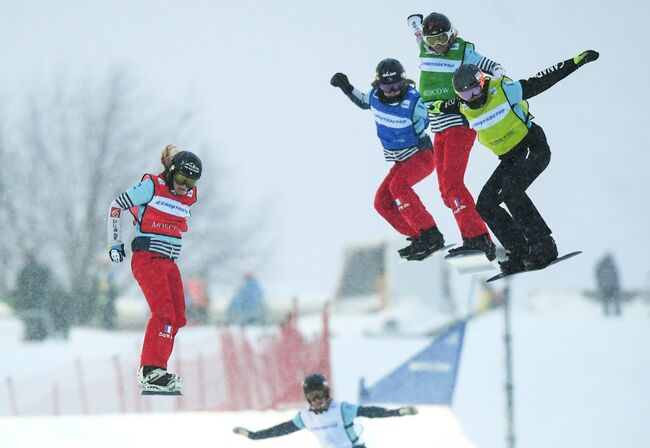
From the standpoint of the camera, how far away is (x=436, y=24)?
8797 millimetres

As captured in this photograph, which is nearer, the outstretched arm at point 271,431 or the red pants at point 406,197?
the red pants at point 406,197

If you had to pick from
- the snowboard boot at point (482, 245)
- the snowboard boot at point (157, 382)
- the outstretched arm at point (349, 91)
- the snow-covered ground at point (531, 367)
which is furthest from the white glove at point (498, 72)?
the snow-covered ground at point (531, 367)

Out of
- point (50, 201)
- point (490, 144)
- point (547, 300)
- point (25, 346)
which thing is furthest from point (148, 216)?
Answer: point (547, 300)

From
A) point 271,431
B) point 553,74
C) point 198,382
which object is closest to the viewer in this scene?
point 553,74

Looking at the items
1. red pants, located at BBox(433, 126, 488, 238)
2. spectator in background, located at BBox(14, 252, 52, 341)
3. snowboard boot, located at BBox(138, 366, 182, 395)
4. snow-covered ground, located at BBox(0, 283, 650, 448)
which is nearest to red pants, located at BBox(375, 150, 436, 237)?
red pants, located at BBox(433, 126, 488, 238)

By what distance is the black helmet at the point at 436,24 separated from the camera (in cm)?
880

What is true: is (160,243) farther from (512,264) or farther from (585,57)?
(585,57)

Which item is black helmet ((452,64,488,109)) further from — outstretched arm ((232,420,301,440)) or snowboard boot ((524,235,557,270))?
outstretched arm ((232,420,301,440))

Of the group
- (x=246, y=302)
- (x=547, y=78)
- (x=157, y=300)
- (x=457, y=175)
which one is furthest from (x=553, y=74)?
(x=246, y=302)

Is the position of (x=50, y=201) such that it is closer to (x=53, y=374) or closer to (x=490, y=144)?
(x=53, y=374)

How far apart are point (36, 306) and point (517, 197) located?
18872 millimetres

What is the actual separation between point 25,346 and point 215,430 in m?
12.1

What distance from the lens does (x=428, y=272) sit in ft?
113

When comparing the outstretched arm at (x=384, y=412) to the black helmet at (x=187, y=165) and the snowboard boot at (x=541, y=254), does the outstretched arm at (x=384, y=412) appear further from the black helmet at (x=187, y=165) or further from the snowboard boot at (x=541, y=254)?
the black helmet at (x=187, y=165)
